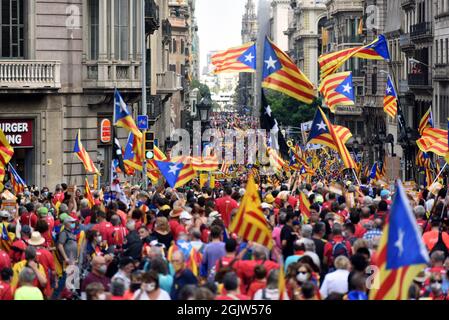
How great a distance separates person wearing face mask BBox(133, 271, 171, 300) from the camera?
13969 millimetres

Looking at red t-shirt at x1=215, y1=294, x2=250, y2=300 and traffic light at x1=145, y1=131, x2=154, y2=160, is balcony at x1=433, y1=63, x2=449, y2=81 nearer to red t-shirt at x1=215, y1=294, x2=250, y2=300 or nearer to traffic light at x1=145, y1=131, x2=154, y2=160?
traffic light at x1=145, y1=131, x2=154, y2=160

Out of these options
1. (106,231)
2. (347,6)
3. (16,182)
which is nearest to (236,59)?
(16,182)

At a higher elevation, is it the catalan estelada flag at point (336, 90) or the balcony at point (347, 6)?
the balcony at point (347, 6)

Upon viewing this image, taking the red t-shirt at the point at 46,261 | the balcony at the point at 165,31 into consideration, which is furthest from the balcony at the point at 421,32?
the red t-shirt at the point at 46,261

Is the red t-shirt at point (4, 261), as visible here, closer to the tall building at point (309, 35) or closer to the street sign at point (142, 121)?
the street sign at point (142, 121)

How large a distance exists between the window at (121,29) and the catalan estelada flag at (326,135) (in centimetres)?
1162

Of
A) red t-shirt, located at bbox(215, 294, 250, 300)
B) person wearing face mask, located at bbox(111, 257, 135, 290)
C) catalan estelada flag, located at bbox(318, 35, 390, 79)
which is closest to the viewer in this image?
red t-shirt, located at bbox(215, 294, 250, 300)

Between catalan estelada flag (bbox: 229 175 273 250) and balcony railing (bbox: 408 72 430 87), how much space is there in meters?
57.3

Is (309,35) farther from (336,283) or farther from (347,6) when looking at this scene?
(336,283)

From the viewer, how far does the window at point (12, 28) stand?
39062 mm

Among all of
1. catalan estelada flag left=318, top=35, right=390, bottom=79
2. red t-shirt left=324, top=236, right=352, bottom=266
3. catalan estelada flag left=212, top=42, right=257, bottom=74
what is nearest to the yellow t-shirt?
red t-shirt left=324, top=236, right=352, bottom=266
